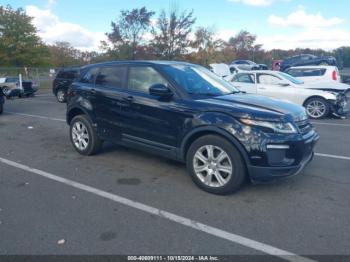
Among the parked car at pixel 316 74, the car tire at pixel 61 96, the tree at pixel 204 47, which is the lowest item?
the car tire at pixel 61 96

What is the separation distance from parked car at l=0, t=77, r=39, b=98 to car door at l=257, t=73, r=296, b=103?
541 inches

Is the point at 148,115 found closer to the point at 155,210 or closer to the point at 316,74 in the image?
the point at 155,210

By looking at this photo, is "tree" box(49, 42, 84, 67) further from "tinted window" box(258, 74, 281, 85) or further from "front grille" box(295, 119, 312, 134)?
"front grille" box(295, 119, 312, 134)

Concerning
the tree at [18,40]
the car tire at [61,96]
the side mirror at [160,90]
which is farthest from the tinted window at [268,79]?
the tree at [18,40]

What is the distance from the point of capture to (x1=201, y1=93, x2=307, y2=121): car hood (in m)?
4.10

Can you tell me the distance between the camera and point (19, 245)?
320cm

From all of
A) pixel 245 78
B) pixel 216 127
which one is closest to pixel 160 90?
pixel 216 127

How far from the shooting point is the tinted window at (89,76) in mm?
6121

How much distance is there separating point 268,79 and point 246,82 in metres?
0.77

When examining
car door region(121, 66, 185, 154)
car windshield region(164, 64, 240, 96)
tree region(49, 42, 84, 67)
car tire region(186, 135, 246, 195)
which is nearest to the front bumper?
car tire region(186, 135, 246, 195)

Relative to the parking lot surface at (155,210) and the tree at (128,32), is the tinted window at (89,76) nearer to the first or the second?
the parking lot surface at (155,210)

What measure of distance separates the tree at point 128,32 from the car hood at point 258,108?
32403 millimetres

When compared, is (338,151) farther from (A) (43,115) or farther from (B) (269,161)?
(A) (43,115)

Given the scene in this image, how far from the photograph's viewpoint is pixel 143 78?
526cm
